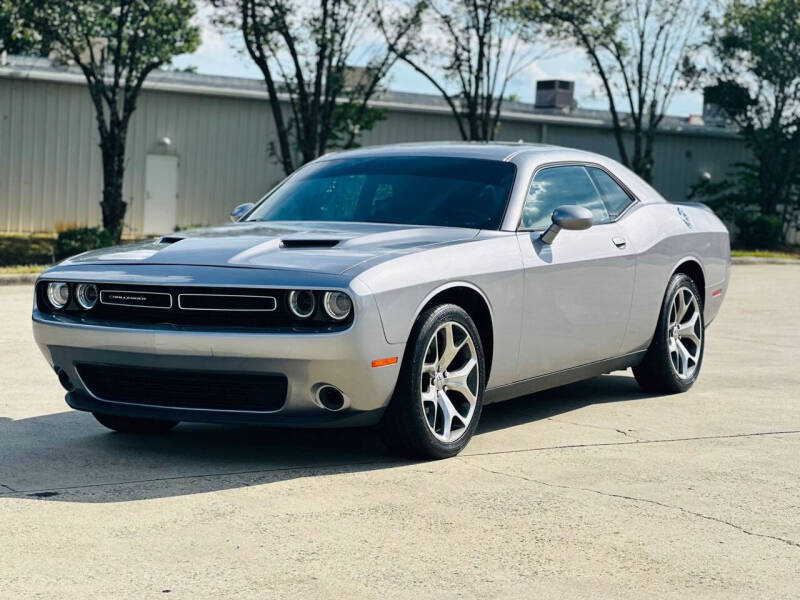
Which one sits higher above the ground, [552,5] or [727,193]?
[552,5]

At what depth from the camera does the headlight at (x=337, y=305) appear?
557cm

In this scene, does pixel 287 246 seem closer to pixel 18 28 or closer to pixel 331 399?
pixel 331 399

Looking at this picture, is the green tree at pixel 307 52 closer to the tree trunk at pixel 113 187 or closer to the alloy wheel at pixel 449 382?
the tree trunk at pixel 113 187

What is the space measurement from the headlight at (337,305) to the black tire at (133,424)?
1440 millimetres

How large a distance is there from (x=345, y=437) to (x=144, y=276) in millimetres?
1442

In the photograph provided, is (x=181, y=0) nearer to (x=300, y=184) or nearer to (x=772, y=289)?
(x=772, y=289)

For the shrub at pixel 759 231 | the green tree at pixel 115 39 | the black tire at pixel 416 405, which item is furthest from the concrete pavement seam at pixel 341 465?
the shrub at pixel 759 231

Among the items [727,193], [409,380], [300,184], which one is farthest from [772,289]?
[727,193]

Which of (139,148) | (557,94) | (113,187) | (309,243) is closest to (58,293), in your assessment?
(309,243)

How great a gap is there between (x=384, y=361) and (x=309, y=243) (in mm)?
787

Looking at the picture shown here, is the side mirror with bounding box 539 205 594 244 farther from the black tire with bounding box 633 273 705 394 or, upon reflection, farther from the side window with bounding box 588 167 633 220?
the black tire with bounding box 633 273 705 394

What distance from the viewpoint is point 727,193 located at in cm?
4222

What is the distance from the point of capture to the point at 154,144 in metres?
31.6

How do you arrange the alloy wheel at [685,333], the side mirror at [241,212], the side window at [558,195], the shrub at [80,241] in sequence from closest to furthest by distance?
the side window at [558,195], the side mirror at [241,212], the alloy wheel at [685,333], the shrub at [80,241]
